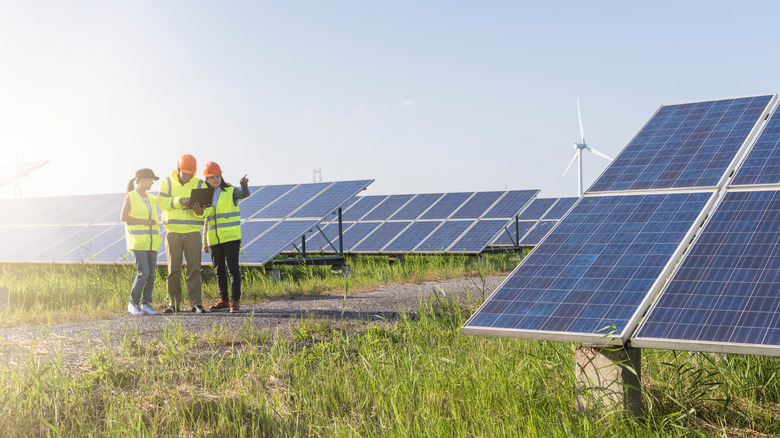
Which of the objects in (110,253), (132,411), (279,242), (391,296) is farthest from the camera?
(110,253)

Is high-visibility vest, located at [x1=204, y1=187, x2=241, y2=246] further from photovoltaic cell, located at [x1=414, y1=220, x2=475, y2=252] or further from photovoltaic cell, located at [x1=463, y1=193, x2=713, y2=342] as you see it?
photovoltaic cell, located at [x1=414, y1=220, x2=475, y2=252]

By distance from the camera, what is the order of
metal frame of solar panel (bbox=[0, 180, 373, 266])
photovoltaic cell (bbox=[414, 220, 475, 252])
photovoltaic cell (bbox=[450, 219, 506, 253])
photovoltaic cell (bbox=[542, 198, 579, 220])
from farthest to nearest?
1. photovoltaic cell (bbox=[542, 198, 579, 220])
2. photovoltaic cell (bbox=[414, 220, 475, 252])
3. photovoltaic cell (bbox=[450, 219, 506, 253])
4. metal frame of solar panel (bbox=[0, 180, 373, 266])

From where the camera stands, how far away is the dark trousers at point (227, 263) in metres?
9.52

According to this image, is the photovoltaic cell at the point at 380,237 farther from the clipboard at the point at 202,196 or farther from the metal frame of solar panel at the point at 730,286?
the metal frame of solar panel at the point at 730,286

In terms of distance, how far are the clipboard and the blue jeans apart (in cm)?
115

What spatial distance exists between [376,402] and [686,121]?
14.1 feet

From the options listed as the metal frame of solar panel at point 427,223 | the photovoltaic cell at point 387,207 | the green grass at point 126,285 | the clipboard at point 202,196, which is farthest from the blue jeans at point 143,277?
the photovoltaic cell at point 387,207

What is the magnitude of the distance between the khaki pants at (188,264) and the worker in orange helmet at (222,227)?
22 centimetres

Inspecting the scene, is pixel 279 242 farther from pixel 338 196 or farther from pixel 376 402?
pixel 376 402

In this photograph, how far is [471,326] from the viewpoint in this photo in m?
4.21

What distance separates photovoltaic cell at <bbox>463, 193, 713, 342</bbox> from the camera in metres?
4.03

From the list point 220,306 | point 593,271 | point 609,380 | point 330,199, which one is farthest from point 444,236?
point 609,380

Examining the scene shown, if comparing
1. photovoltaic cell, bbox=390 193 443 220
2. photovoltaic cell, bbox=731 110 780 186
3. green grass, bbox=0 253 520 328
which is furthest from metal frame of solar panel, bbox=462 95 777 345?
photovoltaic cell, bbox=390 193 443 220

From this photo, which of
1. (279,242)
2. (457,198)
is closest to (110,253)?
(279,242)
